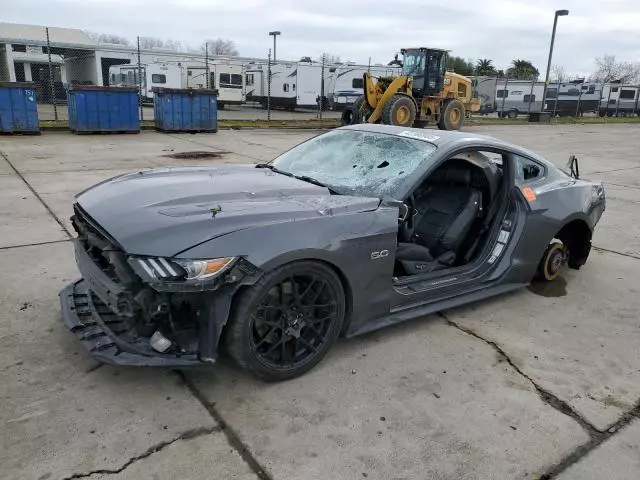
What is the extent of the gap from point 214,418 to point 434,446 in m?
1.07

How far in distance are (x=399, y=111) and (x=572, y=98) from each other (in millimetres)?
26660

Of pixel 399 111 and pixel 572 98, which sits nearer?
pixel 399 111

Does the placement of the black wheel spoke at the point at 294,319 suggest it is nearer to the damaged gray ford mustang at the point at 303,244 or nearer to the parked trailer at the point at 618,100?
the damaged gray ford mustang at the point at 303,244

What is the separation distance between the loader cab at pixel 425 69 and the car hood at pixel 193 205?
1681 centimetres

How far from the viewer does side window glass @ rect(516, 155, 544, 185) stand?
163 inches

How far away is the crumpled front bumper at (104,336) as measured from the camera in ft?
8.35

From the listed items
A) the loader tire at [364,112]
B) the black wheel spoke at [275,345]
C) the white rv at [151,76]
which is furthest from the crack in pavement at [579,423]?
the white rv at [151,76]

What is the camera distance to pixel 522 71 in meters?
64.9

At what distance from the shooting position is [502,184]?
412 cm

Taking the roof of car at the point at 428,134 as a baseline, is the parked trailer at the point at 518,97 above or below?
above

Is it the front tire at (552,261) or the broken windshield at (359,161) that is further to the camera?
the front tire at (552,261)

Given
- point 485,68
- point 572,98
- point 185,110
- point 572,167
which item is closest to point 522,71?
point 485,68

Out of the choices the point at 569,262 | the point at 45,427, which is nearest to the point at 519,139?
the point at 569,262

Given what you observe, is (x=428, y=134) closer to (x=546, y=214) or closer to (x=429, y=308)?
(x=546, y=214)
